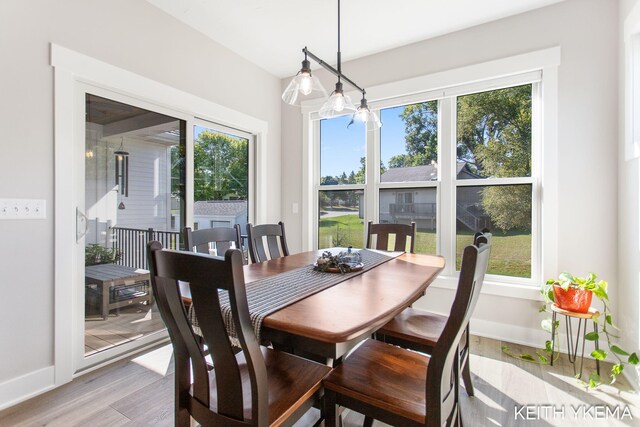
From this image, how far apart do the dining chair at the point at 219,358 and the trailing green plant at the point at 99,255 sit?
1.58 meters

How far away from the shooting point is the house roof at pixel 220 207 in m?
3.05

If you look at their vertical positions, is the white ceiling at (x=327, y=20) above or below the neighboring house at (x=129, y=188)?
above

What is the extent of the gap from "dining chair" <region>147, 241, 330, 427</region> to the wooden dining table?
15cm

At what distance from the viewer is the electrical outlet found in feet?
5.91

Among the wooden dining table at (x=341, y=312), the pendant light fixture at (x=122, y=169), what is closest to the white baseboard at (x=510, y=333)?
the wooden dining table at (x=341, y=312)

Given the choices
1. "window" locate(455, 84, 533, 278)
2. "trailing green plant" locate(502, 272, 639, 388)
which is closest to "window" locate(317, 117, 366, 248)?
"window" locate(455, 84, 533, 278)

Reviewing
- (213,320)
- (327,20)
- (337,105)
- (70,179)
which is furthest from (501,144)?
(70,179)

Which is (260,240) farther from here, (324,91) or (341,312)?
(341,312)

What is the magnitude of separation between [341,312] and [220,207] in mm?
2464

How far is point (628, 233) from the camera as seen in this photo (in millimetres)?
2131

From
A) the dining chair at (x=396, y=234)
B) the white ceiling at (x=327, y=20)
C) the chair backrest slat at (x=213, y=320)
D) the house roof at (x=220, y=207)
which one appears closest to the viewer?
the chair backrest slat at (x=213, y=320)

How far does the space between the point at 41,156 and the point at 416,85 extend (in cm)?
300

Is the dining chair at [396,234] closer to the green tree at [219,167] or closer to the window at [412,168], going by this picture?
the window at [412,168]

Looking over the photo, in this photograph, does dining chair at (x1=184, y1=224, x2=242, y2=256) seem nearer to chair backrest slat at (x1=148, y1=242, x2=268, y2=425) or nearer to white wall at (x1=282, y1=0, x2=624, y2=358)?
chair backrest slat at (x1=148, y1=242, x2=268, y2=425)
